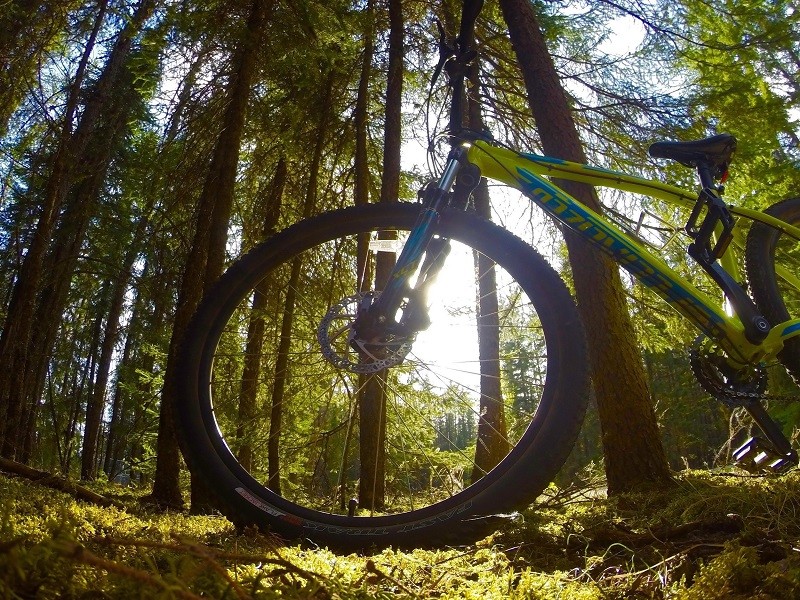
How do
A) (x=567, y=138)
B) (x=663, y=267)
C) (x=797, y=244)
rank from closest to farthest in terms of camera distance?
(x=663, y=267), (x=797, y=244), (x=567, y=138)

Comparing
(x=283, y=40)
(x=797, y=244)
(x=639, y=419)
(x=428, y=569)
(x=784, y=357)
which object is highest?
(x=283, y=40)

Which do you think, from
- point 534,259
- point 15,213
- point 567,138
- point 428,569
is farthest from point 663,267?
point 15,213

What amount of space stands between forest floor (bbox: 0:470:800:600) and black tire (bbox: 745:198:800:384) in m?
0.55

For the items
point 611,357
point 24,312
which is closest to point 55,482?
point 611,357

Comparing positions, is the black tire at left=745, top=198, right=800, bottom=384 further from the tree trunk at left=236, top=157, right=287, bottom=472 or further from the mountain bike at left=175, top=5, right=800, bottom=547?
the tree trunk at left=236, top=157, right=287, bottom=472

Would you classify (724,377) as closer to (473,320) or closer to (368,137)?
(473,320)

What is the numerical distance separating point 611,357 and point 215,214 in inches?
134

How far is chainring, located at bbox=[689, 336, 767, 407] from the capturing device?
2072 mm

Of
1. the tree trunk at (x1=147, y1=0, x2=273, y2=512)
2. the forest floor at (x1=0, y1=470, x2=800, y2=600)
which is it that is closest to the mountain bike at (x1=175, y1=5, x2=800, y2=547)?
the forest floor at (x1=0, y1=470, x2=800, y2=600)

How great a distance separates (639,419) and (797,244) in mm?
1466

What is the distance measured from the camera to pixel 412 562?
1.32 metres

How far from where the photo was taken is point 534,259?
1.73 meters

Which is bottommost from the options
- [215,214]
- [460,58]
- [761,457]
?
[761,457]

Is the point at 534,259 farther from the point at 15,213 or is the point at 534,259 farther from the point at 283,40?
the point at 15,213
